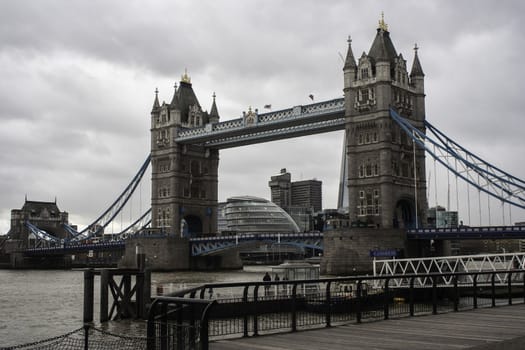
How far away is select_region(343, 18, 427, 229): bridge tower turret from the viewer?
7775cm

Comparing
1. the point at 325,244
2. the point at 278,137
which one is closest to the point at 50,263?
the point at 278,137

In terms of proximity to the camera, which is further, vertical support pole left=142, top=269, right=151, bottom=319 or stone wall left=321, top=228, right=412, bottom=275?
stone wall left=321, top=228, right=412, bottom=275

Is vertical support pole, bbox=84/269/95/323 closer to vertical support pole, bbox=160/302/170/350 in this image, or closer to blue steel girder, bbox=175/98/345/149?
vertical support pole, bbox=160/302/170/350

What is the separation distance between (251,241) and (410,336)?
7874cm

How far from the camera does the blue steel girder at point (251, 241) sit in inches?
3238

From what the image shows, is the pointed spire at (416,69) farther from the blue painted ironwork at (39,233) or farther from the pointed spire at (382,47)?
the blue painted ironwork at (39,233)

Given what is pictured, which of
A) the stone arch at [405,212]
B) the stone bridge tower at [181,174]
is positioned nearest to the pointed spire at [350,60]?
the stone arch at [405,212]

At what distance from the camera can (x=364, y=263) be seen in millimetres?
70438

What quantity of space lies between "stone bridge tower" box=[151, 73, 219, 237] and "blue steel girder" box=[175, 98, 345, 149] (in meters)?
3.29

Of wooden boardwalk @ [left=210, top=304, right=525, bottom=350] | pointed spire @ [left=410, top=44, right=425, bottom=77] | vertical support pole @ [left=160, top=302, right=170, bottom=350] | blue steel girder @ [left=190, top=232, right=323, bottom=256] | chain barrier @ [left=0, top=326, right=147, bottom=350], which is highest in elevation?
pointed spire @ [left=410, top=44, right=425, bottom=77]

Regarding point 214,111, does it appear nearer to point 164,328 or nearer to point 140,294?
point 140,294

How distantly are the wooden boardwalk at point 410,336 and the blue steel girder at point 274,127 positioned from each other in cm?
6867

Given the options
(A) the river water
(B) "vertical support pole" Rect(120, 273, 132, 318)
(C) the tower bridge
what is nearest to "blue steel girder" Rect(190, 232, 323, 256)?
(C) the tower bridge

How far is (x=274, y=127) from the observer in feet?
298
